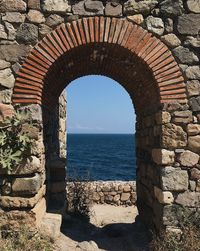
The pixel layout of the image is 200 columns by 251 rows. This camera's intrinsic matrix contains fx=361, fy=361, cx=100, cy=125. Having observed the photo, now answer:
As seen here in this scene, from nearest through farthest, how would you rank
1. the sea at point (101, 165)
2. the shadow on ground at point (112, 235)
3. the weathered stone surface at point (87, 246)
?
the weathered stone surface at point (87, 246)
the shadow on ground at point (112, 235)
the sea at point (101, 165)

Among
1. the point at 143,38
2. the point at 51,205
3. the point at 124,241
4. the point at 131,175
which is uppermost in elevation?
the point at 143,38

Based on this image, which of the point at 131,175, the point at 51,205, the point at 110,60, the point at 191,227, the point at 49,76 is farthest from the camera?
the point at 131,175

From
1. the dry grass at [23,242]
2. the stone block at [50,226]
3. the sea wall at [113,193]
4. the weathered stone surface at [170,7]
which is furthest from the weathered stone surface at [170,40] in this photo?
the sea wall at [113,193]

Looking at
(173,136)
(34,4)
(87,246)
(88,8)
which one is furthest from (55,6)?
(87,246)

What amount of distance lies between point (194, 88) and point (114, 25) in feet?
5.25

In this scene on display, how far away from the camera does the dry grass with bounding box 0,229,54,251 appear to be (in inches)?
203

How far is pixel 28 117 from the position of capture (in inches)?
220

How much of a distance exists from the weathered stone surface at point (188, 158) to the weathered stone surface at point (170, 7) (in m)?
2.20

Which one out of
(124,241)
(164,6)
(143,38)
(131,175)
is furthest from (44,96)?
(131,175)

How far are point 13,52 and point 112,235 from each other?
3.95m

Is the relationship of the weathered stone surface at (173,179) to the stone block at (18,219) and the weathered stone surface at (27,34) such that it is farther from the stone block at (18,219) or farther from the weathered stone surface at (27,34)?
the weathered stone surface at (27,34)

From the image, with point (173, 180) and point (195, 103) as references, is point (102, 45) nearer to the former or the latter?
point (195, 103)

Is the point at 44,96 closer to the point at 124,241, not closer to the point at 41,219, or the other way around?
the point at 41,219

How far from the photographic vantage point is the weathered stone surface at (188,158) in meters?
5.64
